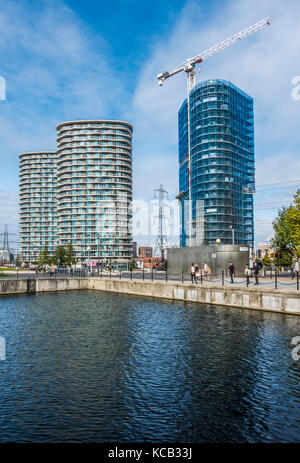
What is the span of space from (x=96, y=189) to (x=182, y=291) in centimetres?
10362

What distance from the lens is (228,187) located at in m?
96.8

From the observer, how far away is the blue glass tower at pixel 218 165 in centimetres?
9562

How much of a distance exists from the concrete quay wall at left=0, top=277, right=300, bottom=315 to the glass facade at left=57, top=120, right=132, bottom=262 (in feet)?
284

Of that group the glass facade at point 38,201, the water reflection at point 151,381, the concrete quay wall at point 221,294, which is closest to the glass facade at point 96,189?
the glass facade at point 38,201

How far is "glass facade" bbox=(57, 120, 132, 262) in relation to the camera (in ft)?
408

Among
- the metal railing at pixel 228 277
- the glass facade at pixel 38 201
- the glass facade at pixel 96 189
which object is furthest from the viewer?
the glass facade at pixel 38 201

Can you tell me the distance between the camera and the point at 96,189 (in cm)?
12500

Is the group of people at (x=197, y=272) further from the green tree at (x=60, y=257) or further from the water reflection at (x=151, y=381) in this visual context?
the green tree at (x=60, y=257)

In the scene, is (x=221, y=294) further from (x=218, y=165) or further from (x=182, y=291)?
(x=218, y=165)

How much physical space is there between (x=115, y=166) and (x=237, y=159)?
48488 millimetres

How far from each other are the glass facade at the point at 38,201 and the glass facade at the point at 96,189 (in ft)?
88.8

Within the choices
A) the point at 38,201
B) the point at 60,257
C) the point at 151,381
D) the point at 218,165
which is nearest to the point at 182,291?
the point at 151,381

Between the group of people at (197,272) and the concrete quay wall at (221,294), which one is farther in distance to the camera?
the group of people at (197,272)
